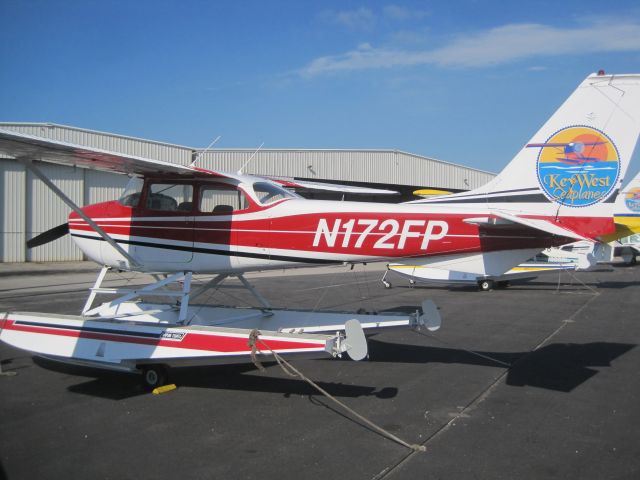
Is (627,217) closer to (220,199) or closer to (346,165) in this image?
(346,165)

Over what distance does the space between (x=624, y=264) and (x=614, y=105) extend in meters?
32.0

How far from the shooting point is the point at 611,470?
184 inches

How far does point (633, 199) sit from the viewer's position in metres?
28.1

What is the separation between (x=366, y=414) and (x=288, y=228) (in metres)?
2.72

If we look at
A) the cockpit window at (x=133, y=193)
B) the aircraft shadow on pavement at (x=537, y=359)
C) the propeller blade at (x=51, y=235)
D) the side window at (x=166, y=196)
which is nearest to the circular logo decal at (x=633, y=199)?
the aircraft shadow on pavement at (x=537, y=359)

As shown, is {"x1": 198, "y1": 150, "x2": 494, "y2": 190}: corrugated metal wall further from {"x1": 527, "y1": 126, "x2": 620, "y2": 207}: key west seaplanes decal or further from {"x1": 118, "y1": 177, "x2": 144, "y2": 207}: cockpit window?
{"x1": 527, "y1": 126, "x2": 620, "y2": 207}: key west seaplanes decal

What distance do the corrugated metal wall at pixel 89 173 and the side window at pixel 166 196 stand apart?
21834 mm

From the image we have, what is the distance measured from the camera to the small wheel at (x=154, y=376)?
7.16m

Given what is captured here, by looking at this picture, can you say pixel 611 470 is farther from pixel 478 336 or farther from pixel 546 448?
pixel 478 336

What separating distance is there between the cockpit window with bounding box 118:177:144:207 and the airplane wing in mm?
135

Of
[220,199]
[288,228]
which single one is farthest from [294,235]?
[220,199]

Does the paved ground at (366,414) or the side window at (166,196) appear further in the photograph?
the side window at (166,196)

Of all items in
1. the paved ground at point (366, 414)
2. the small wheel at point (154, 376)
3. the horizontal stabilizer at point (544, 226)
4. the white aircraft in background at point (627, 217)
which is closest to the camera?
the paved ground at point (366, 414)

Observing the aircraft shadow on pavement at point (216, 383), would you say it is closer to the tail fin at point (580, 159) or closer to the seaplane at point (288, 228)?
the seaplane at point (288, 228)
